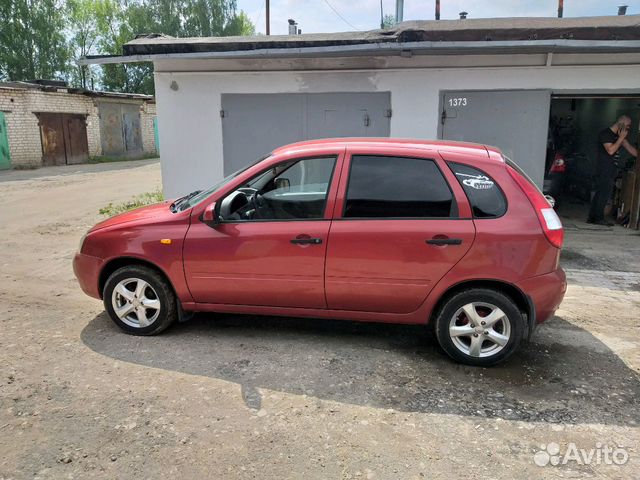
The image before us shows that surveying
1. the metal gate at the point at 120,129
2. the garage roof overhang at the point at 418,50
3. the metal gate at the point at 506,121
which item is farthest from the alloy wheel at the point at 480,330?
the metal gate at the point at 120,129

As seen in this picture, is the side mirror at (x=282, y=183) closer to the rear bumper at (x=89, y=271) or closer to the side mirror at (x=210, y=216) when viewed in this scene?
the side mirror at (x=210, y=216)

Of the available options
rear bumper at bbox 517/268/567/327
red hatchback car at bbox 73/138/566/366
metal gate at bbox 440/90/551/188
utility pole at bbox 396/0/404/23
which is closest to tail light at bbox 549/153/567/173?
metal gate at bbox 440/90/551/188

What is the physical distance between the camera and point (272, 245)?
13.8 feet

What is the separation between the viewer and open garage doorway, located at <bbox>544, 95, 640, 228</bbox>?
9.43 meters

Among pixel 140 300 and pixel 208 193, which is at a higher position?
pixel 208 193

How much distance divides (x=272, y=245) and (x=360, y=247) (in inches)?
28.1

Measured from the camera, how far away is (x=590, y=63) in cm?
832

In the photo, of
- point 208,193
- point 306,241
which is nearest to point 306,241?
point 306,241

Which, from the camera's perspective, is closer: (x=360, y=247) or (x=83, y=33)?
(x=360, y=247)

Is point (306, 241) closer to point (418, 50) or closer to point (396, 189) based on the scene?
point (396, 189)

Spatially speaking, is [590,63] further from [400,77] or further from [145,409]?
[145,409]

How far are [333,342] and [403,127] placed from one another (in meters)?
5.39

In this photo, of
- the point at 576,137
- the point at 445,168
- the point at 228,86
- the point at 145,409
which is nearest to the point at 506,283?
the point at 445,168

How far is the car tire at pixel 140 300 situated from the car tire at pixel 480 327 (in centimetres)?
230
